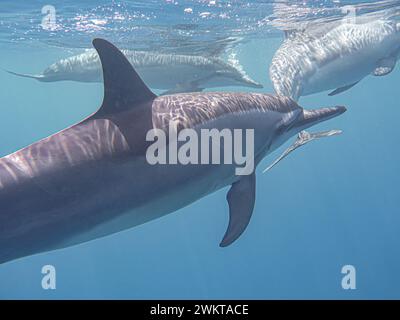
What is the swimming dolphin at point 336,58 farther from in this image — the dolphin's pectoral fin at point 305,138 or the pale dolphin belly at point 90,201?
the pale dolphin belly at point 90,201

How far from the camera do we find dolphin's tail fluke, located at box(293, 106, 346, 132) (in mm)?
6367

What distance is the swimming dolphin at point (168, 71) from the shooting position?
14.8 meters

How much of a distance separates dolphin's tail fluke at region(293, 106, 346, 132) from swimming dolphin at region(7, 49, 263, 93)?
8206mm

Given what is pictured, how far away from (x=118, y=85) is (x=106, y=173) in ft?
3.19

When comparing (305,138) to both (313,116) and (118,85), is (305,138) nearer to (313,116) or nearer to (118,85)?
(313,116)

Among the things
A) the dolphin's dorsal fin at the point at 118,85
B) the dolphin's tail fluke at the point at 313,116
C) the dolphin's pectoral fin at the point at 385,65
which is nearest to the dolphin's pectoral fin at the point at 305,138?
the dolphin's tail fluke at the point at 313,116

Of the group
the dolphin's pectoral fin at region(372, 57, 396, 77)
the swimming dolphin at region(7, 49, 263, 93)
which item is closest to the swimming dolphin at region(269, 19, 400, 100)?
the dolphin's pectoral fin at region(372, 57, 396, 77)

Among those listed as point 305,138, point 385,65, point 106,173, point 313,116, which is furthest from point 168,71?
point 106,173

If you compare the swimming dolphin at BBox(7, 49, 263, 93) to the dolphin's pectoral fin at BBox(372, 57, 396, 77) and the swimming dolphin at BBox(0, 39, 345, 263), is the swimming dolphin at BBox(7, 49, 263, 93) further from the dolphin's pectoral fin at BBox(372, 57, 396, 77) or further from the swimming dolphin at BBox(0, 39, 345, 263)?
the swimming dolphin at BBox(0, 39, 345, 263)

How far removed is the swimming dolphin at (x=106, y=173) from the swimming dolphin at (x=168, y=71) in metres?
9.52

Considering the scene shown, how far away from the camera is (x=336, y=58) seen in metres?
11.2
